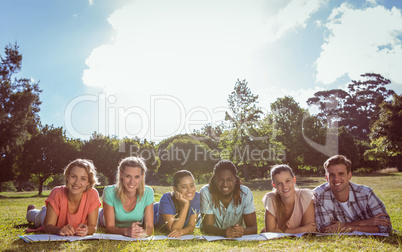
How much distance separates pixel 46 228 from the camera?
16.7ft

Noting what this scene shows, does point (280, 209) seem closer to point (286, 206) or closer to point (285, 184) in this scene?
point (286, 206)

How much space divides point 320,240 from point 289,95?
→ 55.4 metres

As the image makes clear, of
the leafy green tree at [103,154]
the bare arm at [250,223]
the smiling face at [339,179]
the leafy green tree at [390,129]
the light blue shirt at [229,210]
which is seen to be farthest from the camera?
the leafy green tree at [103,154]

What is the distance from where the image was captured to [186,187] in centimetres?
561

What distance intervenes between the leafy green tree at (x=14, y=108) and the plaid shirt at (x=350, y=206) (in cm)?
3231

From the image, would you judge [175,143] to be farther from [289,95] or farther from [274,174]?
[274,174]

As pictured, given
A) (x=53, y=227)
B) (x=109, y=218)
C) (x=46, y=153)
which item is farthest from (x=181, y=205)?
(x=46, y=153)

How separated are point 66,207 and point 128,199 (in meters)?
1.16

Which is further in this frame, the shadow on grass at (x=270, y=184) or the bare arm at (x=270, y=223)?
the shadow on grass at (x=270, y=184)

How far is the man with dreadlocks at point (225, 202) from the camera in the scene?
560 cm

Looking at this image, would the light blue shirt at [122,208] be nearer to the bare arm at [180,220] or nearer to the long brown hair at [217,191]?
the bare arm at [180,220]

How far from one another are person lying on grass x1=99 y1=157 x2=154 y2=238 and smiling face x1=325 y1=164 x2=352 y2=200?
3.77 m

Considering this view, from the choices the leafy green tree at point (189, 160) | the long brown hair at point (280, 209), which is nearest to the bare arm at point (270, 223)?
the long brown hair at point (280, 209)

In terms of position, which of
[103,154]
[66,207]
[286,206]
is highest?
[103,154]
